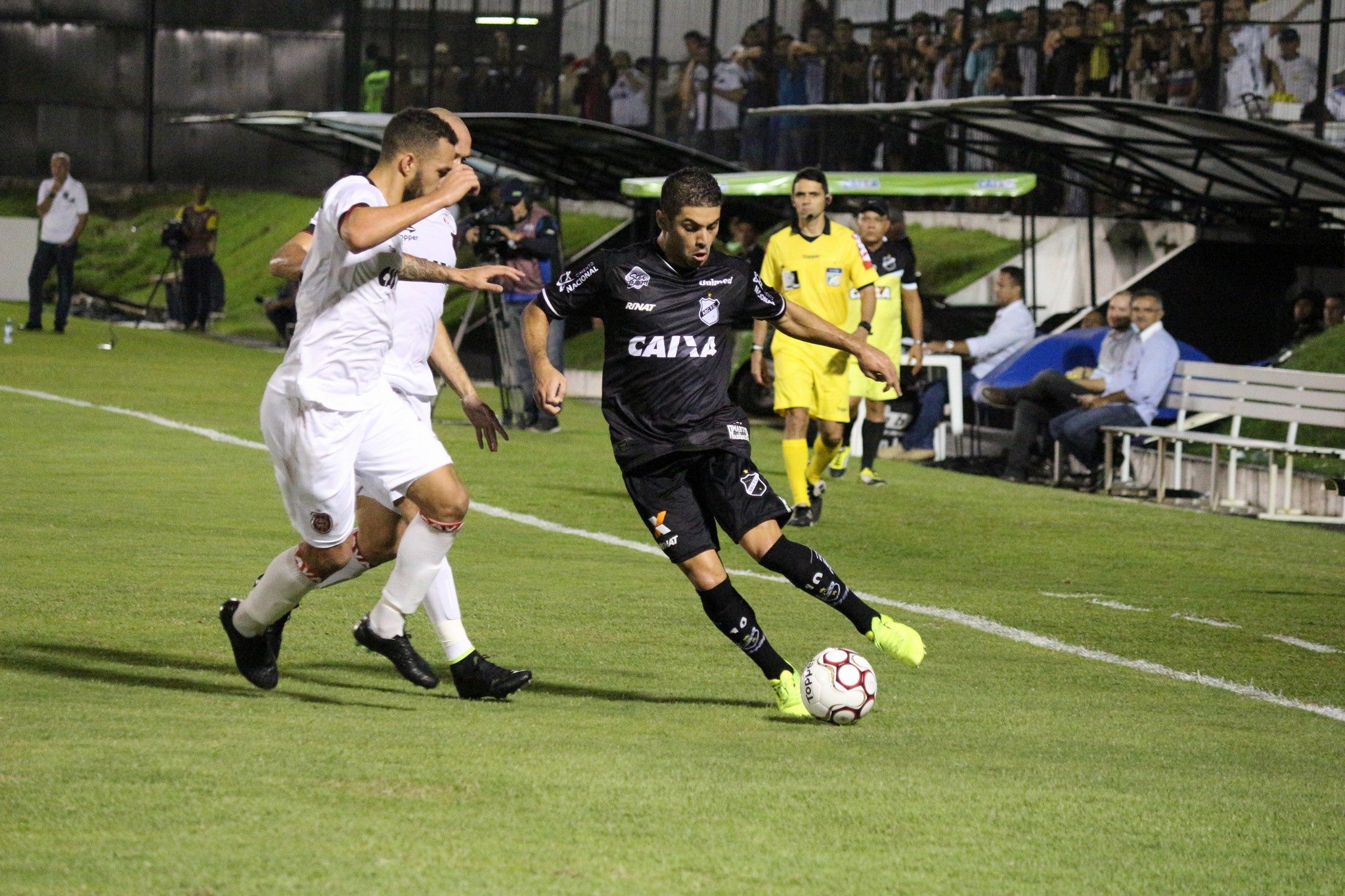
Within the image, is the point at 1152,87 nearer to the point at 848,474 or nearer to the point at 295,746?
the point at 848,474

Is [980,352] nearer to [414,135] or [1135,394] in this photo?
[1135,394]

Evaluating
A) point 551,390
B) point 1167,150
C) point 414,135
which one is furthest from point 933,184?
point 414,135

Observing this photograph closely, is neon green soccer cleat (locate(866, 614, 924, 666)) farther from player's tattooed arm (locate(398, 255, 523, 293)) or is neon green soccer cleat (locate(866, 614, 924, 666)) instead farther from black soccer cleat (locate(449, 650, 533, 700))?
player's tattooed arm (locate(398, 255, 523, 293))

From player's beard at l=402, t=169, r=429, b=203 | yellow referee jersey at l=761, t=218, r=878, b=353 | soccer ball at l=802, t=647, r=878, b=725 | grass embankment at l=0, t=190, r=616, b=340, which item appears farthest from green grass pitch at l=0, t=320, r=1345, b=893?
grass embankment at l=0, t=190, r=616, b=340

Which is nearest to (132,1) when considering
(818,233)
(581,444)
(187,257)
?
(187,257)

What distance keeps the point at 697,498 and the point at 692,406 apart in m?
0.34

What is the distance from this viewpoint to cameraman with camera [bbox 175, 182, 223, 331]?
32.2 meters

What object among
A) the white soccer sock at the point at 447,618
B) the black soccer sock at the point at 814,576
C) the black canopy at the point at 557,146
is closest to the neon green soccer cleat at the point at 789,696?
the black soccer sock at the point at 814,576

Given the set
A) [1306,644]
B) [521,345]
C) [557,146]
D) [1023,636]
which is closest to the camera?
[1023,636]

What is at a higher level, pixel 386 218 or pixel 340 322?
pixel 386 218

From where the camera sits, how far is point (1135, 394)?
57.0 feet

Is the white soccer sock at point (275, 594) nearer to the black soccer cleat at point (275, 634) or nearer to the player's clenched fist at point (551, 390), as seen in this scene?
the black soccer cleat at point (275, 634)

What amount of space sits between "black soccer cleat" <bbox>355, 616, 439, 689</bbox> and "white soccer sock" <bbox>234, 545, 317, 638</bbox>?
10.9 inches

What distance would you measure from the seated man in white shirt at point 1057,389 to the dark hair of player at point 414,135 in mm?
11713
